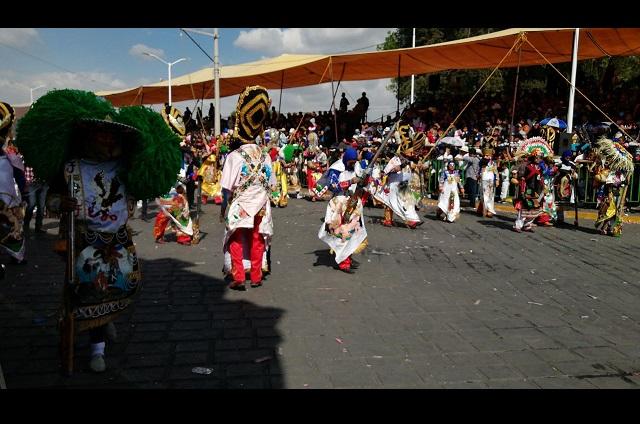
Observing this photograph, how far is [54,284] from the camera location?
6.45 m

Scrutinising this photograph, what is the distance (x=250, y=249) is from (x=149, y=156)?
257 centimetres

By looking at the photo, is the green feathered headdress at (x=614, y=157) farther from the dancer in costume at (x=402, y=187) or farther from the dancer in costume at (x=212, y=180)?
the dancer in costume at (x=212, y=180)

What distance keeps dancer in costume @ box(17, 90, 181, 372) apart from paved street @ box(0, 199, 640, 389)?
1.65 ft

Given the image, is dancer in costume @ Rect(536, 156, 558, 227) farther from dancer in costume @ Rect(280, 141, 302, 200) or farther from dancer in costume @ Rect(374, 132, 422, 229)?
dancer in costume @ Rect(280, 141, 302, 200)

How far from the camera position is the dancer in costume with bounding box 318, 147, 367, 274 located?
728 cm

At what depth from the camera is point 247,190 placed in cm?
629

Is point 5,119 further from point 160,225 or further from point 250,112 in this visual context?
point 160,225

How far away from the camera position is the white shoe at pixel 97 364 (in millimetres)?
3953

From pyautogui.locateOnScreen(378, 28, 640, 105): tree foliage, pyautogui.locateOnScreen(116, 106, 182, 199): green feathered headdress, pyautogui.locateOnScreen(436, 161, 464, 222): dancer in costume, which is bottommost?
pyautogui.locateOnScreen(436, 161, 464, 222): dancer in costume

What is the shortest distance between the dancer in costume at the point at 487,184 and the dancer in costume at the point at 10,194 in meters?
10.1

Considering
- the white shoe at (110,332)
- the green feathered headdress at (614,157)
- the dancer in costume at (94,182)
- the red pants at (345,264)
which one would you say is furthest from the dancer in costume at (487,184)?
the white shoe at (110,332)

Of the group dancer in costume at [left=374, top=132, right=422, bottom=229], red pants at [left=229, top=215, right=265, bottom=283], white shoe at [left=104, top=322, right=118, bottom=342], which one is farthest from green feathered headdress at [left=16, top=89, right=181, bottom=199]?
dancer in costume at [left=374, top=132, right=422, bottom=229]
